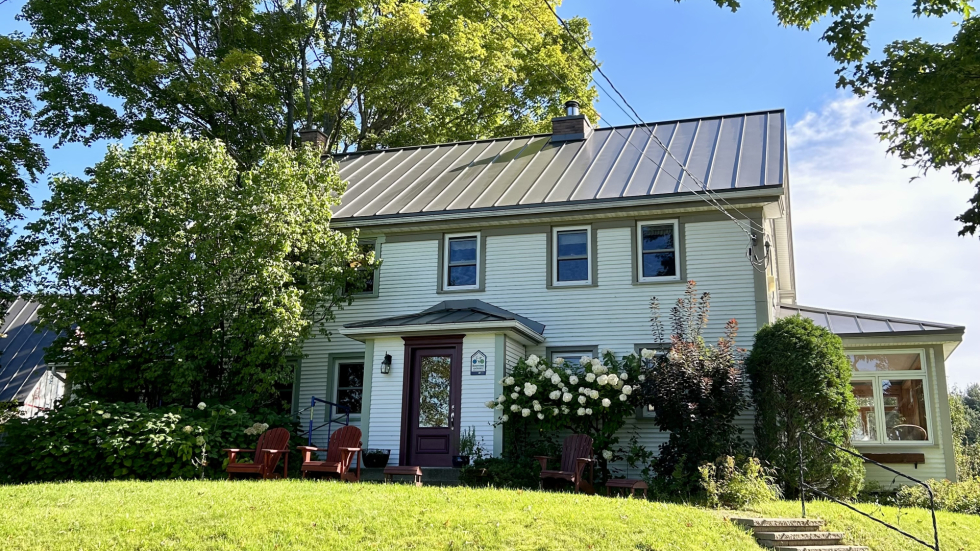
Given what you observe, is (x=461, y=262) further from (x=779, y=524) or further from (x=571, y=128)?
(x=779, y=524)

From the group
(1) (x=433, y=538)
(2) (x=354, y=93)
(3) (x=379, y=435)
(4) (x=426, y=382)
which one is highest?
(2) (x=354, y=93)

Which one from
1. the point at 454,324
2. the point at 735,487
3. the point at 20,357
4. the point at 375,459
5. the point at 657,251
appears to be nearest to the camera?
the point at 735,487

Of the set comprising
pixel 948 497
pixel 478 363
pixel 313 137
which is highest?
pixel 313 137

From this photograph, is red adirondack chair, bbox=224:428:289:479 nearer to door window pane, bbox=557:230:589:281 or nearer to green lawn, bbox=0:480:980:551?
green lawn, bbox=0:480:980:551

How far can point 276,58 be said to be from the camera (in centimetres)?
2795

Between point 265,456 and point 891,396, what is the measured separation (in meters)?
11.7

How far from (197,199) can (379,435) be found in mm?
5626

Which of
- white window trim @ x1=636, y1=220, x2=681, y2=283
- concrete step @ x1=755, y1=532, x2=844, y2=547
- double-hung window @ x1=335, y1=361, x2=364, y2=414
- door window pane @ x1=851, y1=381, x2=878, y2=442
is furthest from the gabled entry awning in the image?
concrete step @ x1=755, y1=532, x2=844, y2=547

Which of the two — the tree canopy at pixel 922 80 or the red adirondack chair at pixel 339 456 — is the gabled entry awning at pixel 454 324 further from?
the tree canopy at pixel 922 80

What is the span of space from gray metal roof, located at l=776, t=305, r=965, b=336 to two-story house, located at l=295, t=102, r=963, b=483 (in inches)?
1.9

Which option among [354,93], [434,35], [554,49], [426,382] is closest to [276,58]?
[354,93]

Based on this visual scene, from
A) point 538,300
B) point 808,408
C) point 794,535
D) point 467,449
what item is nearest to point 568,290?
point 538,300

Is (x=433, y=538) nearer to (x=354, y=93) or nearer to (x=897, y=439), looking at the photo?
(x=897, y=439)

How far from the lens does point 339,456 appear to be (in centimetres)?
1267
